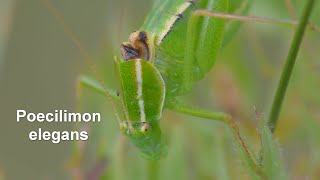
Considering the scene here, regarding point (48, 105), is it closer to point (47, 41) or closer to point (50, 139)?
point (47, 41)

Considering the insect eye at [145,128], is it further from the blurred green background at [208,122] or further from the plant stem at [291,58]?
the plant stem at [291,58]

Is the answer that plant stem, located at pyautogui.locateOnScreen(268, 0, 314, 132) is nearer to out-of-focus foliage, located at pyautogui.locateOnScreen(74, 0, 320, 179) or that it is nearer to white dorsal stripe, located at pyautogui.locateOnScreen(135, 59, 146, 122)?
out-of-focus foliage, located at pyautogui.locateOnScreen(74, 0, 320, 179)

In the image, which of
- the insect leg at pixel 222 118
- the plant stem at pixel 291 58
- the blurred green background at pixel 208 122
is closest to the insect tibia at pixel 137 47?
the blurred green background at pixel 208 122

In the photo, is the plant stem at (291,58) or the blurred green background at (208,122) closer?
the plant stem at (291,58)

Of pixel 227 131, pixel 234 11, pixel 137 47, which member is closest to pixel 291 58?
pixel 227 131

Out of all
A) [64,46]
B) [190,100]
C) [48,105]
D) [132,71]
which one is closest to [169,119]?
[190,100]

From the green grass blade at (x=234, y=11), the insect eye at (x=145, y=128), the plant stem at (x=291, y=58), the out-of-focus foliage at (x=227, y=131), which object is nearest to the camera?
the plant stem at (x=291, y=58)

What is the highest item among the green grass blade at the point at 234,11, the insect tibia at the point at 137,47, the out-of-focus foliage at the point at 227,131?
the green grass blade at the point at 234,11
